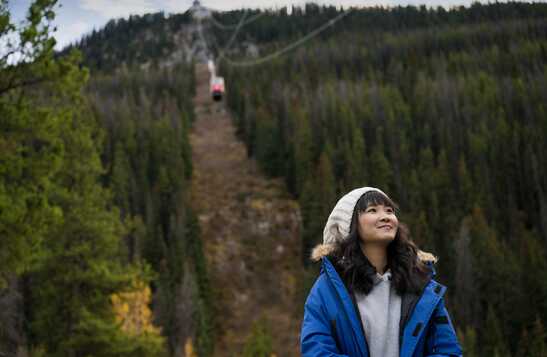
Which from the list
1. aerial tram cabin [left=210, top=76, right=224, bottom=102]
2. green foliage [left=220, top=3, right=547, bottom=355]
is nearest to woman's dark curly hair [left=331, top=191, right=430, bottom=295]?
green foliage [left=220, top=3, right=547, bottom=355]

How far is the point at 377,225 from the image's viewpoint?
129 inches

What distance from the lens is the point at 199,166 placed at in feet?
275

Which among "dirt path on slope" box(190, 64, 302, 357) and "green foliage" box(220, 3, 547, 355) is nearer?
"dirt path on slope" box(190, 64, 302, 357)

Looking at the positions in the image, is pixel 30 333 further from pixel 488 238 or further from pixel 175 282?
pixel 488 238

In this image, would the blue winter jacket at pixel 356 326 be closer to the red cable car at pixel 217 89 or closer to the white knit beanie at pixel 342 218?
the white knit beanie at pixel 342 218

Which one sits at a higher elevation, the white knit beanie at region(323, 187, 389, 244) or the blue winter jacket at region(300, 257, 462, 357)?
the white knit beanie at region(323, 187, 389, 244)

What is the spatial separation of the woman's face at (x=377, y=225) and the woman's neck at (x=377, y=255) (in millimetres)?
35

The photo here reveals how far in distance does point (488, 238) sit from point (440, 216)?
28.9 ft

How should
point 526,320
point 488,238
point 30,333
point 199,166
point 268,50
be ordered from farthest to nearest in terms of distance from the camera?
point 268,50, point 199,166, point 488,238, point 526,320, point 30,333

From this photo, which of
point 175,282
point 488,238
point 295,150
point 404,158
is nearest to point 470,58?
point 404,158

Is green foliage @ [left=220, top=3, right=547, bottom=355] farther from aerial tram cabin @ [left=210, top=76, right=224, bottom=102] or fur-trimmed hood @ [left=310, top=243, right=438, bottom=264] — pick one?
fur-trimmed hood @ [left=310, top=243, right=438, bottom=264]

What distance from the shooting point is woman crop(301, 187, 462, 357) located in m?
3.01

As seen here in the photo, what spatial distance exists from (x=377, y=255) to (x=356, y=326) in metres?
0.46

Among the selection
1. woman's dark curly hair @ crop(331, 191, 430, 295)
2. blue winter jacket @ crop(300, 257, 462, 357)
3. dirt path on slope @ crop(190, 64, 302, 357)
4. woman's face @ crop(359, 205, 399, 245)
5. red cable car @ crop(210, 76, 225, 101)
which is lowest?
dirt path on slope @ crop(190, 64, 302, 357)
